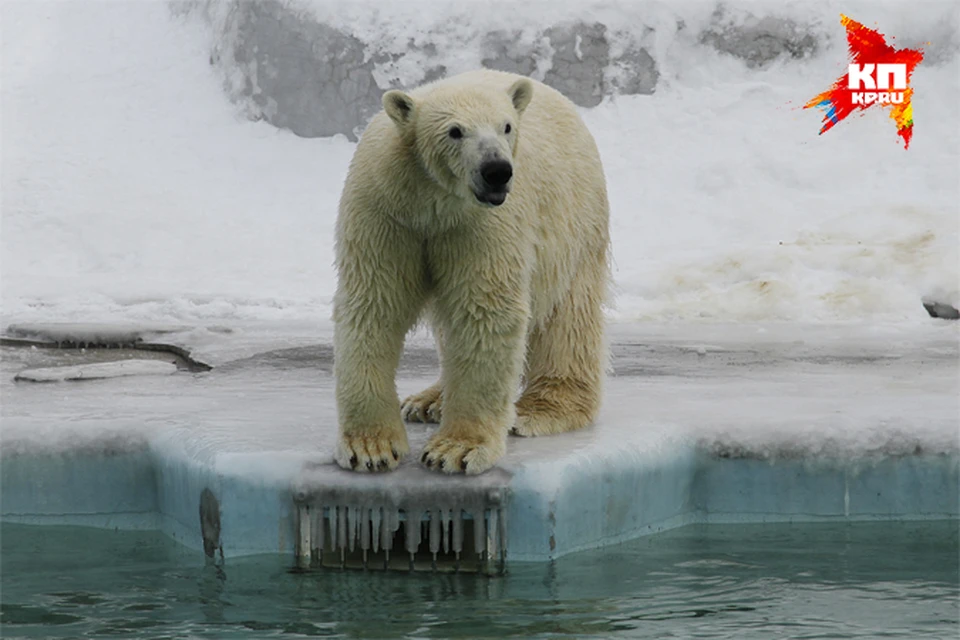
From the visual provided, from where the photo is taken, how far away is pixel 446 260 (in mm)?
4145

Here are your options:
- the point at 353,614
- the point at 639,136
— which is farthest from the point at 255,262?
the point at 353,614

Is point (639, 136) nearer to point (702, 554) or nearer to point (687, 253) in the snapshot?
point (687, 253)

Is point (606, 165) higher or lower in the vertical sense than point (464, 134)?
higher

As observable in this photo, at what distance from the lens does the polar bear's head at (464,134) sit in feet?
12.1

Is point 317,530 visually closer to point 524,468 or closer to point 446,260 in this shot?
point 524,468

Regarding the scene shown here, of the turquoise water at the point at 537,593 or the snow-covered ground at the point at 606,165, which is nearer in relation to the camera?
the turquoise water at the point at 537,593

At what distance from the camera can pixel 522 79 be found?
164 inches

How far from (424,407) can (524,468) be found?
0.93m

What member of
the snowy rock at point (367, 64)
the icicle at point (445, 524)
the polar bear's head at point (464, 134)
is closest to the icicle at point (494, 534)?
the icicle at point (445, 524)

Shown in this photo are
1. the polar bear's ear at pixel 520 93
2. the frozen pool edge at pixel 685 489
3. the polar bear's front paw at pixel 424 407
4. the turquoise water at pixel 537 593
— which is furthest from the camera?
the polar bear's front paw at pixel 424 407

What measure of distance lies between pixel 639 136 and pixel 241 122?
4836 mm
